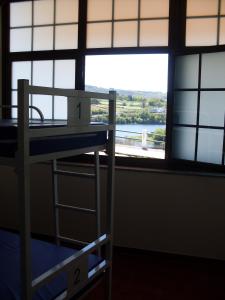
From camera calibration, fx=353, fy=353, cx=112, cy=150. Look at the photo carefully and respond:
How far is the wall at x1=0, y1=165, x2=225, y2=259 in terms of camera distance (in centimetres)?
305

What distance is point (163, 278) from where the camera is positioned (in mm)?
2861

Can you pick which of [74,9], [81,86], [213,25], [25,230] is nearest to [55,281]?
[25,230]

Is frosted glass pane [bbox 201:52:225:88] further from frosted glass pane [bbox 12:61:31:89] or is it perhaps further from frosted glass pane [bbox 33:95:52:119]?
frosted glass pane [bbox 12:61:31:89]

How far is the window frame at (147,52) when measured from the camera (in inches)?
122

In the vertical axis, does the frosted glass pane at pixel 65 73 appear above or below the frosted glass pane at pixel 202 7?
below

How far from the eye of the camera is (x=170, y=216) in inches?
125

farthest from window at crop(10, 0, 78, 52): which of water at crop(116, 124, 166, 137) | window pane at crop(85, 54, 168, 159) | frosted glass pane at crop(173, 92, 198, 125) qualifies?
frosted glass pane at crop(173, 92, 198, 125)

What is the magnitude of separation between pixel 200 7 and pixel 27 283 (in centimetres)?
267

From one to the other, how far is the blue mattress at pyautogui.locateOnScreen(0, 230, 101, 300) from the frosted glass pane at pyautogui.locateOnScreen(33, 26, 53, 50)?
80.3 inches

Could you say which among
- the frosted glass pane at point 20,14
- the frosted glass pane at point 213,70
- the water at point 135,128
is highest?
the frosted glass pane at point 20,14

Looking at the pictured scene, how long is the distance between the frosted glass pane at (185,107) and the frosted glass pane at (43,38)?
4.75 feet

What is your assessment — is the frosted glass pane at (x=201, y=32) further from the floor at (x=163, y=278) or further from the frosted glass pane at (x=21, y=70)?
the floor at (x=163, y=278)

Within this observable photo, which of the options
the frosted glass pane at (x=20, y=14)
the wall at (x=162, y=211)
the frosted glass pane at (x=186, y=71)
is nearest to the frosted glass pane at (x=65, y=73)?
the frosted glass pane at (x=20, y=14)

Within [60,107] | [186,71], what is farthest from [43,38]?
[186,71]
